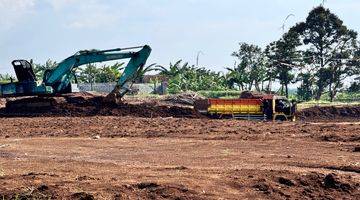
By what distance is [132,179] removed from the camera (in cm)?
1235

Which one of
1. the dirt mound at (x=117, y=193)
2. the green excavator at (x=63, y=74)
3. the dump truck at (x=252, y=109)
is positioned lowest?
the dirt mound at (x=117, y=193)

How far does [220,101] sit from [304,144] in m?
17.1

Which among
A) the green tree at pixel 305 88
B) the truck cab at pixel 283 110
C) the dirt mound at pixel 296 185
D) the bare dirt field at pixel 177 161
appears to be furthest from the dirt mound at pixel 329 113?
the dirt mound at pixel 296 185

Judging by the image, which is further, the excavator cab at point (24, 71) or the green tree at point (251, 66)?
the green tree at point (251, 66)

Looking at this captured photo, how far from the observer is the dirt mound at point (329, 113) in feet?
143

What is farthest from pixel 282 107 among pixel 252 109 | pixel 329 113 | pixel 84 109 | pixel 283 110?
pixel 84 109

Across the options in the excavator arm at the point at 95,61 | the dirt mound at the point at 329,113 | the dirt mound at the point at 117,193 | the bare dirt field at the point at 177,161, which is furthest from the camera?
the dirt mound at the point at 329,113

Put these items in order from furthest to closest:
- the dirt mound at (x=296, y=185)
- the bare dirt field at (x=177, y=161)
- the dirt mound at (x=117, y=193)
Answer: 1. the dirt mound at (x=296, y=185)
2. the bare dirt field at (x=177, y=161)
3. the dirt mound at (x=117, y=193)

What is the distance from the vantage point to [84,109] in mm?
35531

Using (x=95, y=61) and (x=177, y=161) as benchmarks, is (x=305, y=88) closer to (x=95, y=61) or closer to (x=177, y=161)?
(x=95, y=61)

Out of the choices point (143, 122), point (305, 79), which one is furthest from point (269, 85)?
point (143, 122)

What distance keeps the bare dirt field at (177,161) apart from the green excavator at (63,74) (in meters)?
8.92

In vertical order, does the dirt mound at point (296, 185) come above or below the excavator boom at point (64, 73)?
below

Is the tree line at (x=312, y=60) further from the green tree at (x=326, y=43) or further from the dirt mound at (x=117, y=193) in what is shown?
the dirt mound at (x=117, y=193)
